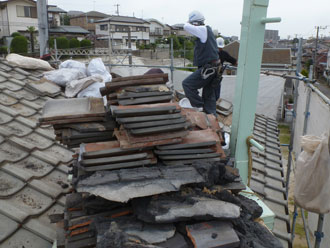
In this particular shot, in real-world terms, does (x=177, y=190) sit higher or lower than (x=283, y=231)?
higher

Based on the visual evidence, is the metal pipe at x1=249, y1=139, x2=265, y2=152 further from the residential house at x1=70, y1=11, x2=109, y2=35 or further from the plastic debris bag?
the residential house at x1=70, y1=11, x2=109, y2=35

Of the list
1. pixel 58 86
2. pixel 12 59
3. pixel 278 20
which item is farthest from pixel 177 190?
pixel 12 59

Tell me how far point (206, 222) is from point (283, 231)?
2957 mm

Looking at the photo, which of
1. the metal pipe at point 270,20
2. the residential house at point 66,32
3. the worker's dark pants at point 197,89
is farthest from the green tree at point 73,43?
the metal pipe at point 270,20

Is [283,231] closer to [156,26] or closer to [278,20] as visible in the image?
[278,20]

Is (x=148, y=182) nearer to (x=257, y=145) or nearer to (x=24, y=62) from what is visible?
(x=257, y=145)

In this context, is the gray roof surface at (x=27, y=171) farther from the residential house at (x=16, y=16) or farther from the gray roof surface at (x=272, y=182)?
the residential house at (x=16, y=16)

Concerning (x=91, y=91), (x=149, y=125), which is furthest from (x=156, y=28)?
(x=149, y=125)

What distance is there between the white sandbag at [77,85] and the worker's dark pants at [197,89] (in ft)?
6.84

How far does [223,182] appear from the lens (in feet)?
8.52

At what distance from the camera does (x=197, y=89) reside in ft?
17.1

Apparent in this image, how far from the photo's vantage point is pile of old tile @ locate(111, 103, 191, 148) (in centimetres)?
239

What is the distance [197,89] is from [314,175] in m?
2.46

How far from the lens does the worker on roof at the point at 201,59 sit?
473cm
